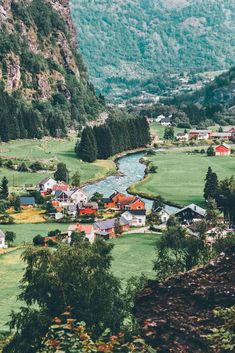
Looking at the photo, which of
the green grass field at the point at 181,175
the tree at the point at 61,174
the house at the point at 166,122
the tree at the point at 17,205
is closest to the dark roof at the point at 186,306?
the tree at the point at 17,205

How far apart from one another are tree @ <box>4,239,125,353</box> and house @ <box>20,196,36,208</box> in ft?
174

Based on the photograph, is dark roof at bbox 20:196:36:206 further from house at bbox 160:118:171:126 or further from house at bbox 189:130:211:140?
house at bbox 160:118:171:126

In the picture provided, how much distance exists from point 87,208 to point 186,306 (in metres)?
62.6

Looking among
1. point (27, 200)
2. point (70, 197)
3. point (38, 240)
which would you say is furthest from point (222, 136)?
point (38, 240)

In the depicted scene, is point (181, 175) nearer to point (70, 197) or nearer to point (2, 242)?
point (70, 197)

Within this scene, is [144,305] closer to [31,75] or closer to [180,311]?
[180,311]

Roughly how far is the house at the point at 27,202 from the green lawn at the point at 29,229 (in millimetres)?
9709

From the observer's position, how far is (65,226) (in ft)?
241

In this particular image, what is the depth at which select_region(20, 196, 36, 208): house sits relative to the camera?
84.1m

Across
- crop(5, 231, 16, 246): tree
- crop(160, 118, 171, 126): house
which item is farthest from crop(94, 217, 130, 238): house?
crop(160, 118, 171, 126): house

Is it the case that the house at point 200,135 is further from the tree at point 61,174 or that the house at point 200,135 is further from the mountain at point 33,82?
the tree at point 61,174

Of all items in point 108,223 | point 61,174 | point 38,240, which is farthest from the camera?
point 61,174

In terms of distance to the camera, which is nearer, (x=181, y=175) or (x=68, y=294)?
(x=68, y=294)

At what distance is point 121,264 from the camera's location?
5609 cm
